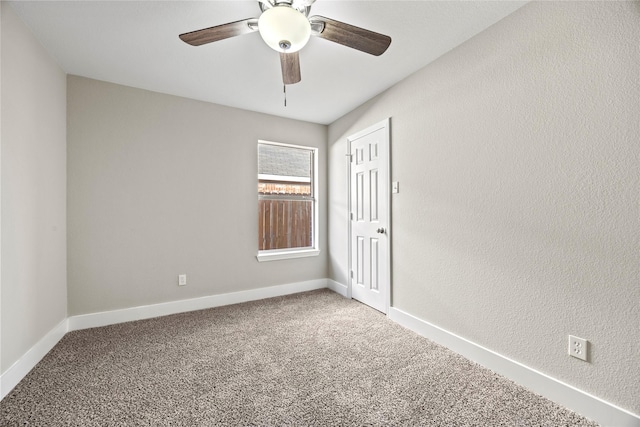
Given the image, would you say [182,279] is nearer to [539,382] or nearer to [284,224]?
[284,224]

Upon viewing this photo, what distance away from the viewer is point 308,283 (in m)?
3.87

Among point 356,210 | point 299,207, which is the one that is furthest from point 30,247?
point 356,210

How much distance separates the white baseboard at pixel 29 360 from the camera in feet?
5.51

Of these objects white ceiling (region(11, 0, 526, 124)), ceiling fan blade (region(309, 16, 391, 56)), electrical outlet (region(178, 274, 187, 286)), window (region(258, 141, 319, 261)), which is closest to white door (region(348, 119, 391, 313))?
white ceiling (region(11, 0, 526, 124))

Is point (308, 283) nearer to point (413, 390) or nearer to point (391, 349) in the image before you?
point (391, 349)

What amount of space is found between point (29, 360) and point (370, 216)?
310 cm

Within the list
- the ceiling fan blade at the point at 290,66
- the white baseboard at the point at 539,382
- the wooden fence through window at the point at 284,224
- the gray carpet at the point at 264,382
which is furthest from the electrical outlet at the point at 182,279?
the white baseboard at the point at 539,382

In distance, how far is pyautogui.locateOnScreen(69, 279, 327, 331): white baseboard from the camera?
266cm

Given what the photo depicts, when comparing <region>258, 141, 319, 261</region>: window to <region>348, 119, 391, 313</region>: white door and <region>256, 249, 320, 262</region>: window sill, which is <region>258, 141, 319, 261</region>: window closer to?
<region>256, 249, 320, 262</region>: window sill

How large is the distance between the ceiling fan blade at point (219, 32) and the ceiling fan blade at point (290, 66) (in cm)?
23

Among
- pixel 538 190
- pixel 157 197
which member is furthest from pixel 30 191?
pixel 538 190

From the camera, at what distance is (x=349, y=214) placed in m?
3.59

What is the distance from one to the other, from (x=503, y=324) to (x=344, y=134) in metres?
2.68

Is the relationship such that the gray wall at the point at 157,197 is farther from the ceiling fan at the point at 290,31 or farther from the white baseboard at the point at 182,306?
the ceiling fan at the point at 290,31
